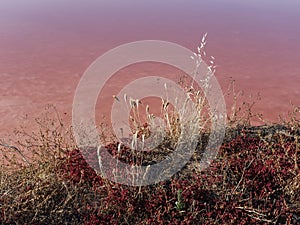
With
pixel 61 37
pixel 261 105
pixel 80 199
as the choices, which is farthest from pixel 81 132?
pixel 61 37

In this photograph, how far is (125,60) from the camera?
345 inches

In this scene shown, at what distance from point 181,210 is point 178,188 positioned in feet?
0.87

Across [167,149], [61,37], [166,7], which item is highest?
[166,7]

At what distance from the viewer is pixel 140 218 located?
3303 millimetres

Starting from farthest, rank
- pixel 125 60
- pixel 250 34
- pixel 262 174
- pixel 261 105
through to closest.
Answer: pixel 250 34 → pixel 125 60 → pixel 261 105 → pixel 262 174

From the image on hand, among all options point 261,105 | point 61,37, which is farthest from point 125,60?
point 261,105

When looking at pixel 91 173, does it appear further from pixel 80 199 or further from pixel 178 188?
pixel 178 188

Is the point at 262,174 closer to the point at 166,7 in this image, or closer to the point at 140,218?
the point at 140,218

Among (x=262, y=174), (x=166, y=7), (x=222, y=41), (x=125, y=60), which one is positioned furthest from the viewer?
(x=166, y=7)

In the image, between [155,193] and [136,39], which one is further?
[136,39]

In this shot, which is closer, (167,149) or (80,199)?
(80,199)

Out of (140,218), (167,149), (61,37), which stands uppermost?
(61,37)

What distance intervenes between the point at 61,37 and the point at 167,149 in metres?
7.02

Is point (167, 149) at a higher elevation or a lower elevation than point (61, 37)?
lower
